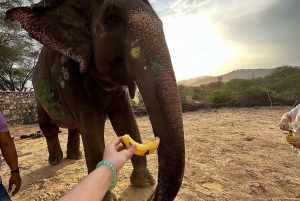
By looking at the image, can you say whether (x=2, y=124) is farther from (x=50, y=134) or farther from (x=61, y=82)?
(x=50, y=134)

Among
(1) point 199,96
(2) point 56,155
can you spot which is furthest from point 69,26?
(1) point 199,96

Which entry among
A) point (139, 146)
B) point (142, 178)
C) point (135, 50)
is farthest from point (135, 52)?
point (142, 178)

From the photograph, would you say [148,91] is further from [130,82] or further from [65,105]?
[65,105]

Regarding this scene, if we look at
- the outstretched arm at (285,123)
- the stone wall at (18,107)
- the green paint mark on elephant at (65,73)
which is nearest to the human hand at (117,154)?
the green paint mark on elephant at (65,73)

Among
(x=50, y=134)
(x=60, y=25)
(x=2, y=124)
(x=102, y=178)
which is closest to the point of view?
(x=102, y=178)

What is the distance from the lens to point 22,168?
461 cm

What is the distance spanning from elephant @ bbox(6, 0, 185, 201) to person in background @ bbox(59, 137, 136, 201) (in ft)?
1.61

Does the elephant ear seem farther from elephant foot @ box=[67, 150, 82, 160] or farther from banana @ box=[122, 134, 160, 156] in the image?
elephant foot @ box=[67, 150, 82, 160]

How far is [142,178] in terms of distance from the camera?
3111 mm

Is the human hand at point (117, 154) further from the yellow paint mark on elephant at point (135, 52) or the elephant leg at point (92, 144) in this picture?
the elephant leg at point (92, 144)

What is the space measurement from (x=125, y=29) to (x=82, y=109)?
1.16 m

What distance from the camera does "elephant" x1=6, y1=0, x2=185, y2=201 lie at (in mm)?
1639

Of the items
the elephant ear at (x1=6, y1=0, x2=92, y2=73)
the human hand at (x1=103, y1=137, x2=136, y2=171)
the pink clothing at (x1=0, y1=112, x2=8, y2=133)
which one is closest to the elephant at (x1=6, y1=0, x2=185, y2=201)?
the elephant ear at (x1=6, y1=0, x2=92, y2=73)

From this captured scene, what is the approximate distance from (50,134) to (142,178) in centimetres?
232
